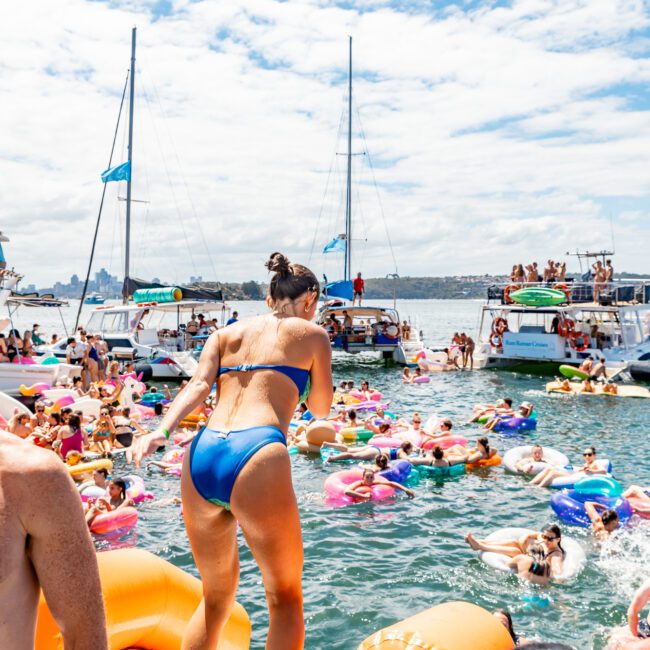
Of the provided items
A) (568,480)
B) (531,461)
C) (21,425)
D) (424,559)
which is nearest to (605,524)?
(424,559)

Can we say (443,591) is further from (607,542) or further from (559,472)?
(559,472)

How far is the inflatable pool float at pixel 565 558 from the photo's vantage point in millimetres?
8445

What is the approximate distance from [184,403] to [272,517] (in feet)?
2.14

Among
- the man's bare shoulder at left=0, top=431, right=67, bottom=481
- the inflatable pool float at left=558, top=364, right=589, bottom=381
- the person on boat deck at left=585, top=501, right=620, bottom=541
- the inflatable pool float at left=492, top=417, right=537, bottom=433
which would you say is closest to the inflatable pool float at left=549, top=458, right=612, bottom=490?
the person on boat deck at left=585, top=501, right=620, bottom=541

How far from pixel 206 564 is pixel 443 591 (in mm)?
5489

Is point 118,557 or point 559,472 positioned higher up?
point 118,557

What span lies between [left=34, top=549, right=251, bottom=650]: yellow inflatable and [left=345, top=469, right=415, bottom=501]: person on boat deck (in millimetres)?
7050

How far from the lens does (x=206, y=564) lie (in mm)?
3281

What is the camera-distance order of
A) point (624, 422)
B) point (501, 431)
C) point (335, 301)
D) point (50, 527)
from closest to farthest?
point (50, 527)
point (501, 431)
point (624, 422)
point (335, 301)

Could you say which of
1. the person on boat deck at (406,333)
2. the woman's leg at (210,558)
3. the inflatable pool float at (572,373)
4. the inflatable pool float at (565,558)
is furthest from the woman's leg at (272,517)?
the person on boat deck at (406,333)

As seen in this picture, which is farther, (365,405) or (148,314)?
(148,314)

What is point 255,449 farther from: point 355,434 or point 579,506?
point 355,434

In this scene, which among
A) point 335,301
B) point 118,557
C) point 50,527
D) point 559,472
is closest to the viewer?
point 50,527

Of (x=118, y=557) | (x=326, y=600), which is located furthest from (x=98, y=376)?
(x=118, y=557)
